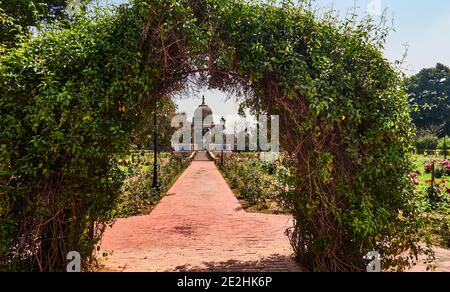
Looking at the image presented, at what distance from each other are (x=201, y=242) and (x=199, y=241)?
0.08 m

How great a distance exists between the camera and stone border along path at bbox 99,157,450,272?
4.89 m

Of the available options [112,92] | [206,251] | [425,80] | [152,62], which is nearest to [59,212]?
[112,92]

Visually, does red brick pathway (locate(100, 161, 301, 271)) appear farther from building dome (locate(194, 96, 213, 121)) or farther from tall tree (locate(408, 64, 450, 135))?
tall tree (locate(408, 64, 450, 135))

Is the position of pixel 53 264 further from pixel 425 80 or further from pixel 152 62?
pixel 425 80

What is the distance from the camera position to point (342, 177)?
150 inches

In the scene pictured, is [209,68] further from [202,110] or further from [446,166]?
[446,166]

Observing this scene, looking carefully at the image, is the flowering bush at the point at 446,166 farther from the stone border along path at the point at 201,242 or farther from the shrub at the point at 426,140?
the shrub at the point at 426,140

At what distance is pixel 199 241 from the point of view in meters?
6.22

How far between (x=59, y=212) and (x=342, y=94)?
Result: 3.64 meters

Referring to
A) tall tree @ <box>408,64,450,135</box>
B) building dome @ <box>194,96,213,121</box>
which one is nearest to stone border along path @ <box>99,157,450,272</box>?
building dome @ <box>194,96,213,121</box>

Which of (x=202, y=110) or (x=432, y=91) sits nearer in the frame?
(x=202, y=110)

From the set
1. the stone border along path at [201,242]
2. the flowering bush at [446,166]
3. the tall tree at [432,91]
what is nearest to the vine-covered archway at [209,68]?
the stone border along path at [201,242]

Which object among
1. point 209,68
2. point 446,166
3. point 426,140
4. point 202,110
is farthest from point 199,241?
point 426,140

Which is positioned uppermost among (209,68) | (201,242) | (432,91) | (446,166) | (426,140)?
(432,91)
